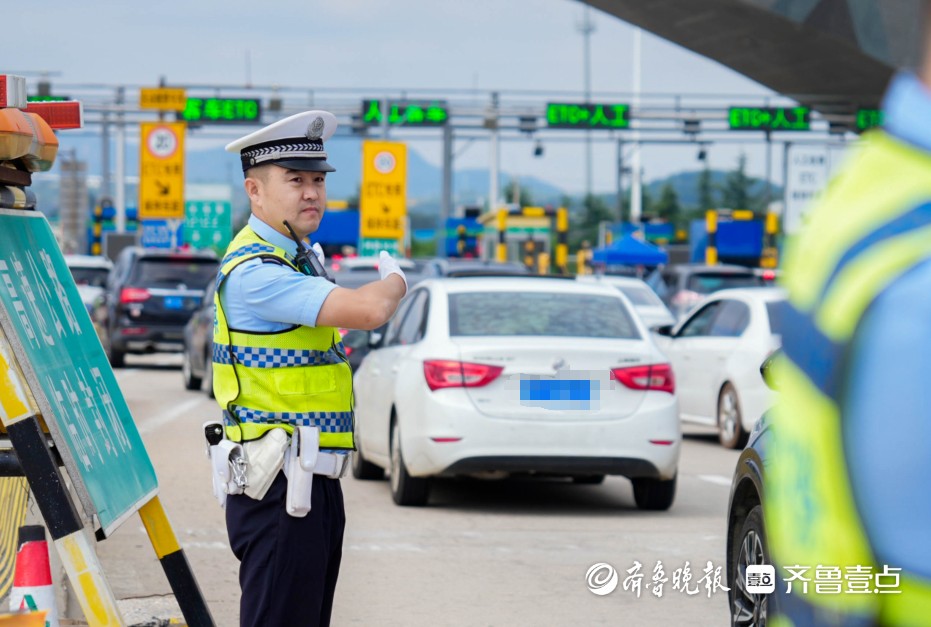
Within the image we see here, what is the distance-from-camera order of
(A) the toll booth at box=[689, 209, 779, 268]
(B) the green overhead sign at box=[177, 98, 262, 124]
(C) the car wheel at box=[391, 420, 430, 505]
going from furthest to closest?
(A) the toll booth at box=[689, 209, 779, 268] < (B) the green overhead sign at box=[177, 98, 262, 124] < (C) the car wheel at box=[391, 420, 430, 505]

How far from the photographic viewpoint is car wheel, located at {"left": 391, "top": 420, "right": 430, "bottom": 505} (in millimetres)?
10375

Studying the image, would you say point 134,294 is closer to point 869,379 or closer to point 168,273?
point 168,273

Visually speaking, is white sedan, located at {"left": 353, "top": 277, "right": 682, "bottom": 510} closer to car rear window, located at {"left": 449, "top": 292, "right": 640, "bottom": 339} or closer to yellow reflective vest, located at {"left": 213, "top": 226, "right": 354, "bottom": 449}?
car rear window, located at {"left": 449, "top": 292, "right": 640, "bottom": 339}

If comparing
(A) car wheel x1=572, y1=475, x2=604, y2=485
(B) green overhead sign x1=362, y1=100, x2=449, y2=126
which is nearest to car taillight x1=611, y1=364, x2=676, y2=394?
(A) car wheel x1=572, y1=475, x2=604, y2=485

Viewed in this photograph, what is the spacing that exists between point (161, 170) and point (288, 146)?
4428cm

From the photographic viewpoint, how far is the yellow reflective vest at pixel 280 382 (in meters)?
4.07

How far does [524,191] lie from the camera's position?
158 metres

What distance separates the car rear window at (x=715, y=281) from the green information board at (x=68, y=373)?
21.8 metres

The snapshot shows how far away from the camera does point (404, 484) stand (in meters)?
10.4

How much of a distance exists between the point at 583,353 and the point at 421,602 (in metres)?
2.87

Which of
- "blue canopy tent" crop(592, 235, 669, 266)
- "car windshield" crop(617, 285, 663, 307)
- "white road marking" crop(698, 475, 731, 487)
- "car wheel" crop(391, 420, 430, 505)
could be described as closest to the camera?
"car wheel" crop(391, 420, 430, 505)

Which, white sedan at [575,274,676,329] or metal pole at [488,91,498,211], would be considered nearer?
white sedan at [575,274,676,329]

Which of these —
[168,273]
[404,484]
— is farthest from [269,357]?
[168,273]

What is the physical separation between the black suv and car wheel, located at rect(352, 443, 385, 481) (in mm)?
14713
